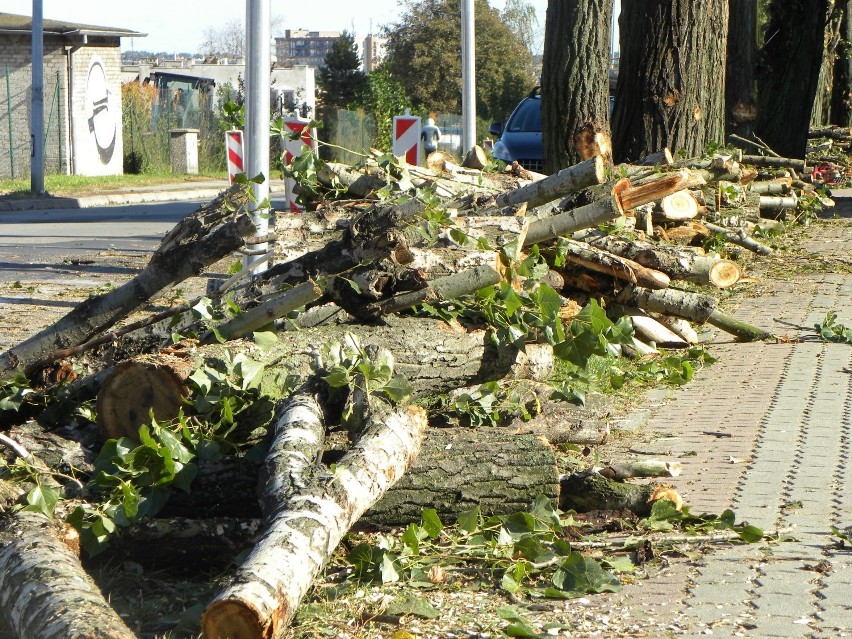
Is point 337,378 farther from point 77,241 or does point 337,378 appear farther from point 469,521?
point 77,241

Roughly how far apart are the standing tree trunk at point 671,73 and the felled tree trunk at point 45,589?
10347 mm

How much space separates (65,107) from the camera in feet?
107

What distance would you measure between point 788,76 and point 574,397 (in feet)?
55.0

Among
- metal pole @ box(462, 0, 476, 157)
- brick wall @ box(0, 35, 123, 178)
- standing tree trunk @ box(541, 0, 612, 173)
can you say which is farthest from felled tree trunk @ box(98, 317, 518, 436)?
brick wall @ box(0, 35, 123, 178)

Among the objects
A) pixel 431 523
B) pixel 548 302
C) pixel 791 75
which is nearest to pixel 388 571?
pixel 431 523

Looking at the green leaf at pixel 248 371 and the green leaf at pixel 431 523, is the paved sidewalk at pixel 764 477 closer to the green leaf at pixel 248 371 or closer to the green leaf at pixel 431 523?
the green leaf at pixel 431 523

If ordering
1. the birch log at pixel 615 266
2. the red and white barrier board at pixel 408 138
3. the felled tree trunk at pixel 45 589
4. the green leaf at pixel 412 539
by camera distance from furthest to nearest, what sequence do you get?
the red and white barrier board at pixel 408 138
the birch log at pixel 615 266
the green leaf at pixel 412 539
the felled tree trunk at pixel 45 589

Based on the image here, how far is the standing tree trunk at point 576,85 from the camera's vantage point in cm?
1227

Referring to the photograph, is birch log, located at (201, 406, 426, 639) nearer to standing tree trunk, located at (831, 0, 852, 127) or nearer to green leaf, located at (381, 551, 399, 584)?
green leaf, located at (381, 551, 399, 584)

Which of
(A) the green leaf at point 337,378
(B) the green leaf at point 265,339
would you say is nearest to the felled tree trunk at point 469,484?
(A) the green leaf at point 337,378

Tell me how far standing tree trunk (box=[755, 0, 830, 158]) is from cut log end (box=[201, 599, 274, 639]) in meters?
19.2

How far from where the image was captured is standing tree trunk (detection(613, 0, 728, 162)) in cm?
1299

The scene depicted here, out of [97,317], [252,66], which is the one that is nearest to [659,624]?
[97,317]

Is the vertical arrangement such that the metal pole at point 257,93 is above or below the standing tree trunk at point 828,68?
below
